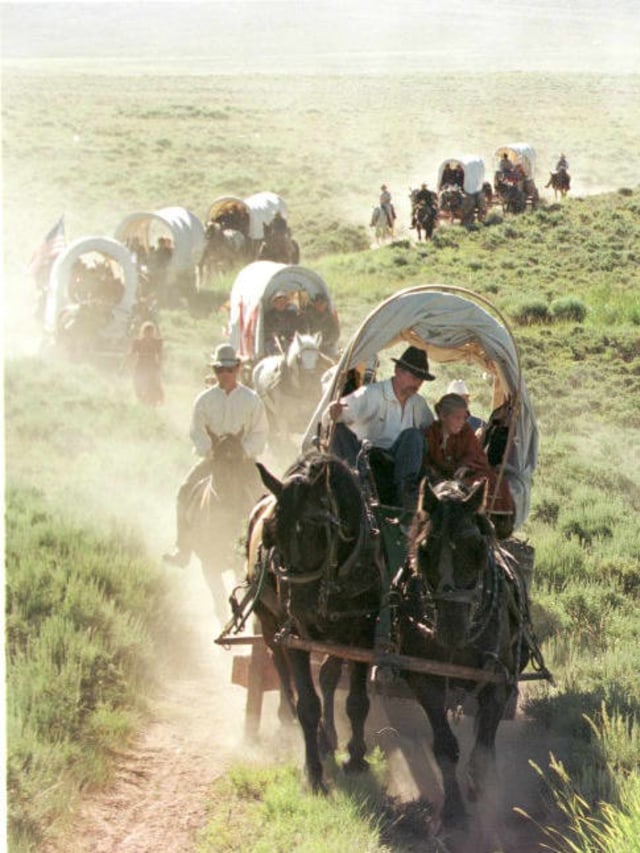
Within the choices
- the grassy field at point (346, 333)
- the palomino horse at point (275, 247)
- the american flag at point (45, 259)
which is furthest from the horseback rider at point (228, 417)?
the palomino horse at point (275, 247)

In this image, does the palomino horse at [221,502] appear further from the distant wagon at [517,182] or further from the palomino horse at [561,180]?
the palomino horse at [561,180]

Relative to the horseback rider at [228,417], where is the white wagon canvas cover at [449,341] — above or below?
above

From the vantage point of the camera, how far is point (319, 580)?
6145mm

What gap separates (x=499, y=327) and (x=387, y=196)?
99.9 ft

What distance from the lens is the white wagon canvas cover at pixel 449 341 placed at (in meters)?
7.68

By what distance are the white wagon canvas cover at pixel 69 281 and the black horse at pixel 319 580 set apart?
15.9 meters

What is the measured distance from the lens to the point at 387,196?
1485 inches

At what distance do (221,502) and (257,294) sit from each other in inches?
315

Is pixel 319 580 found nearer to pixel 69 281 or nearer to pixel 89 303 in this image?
pixel 89 303

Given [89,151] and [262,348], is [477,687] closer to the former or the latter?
[262,348]

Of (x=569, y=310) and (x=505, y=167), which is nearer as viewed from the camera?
(x=569, y=310)

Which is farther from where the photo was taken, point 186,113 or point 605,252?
point 186,113

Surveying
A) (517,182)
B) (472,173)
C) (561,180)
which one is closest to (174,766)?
(472,173)

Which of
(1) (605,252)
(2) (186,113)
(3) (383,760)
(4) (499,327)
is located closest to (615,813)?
(3) (383,760)
